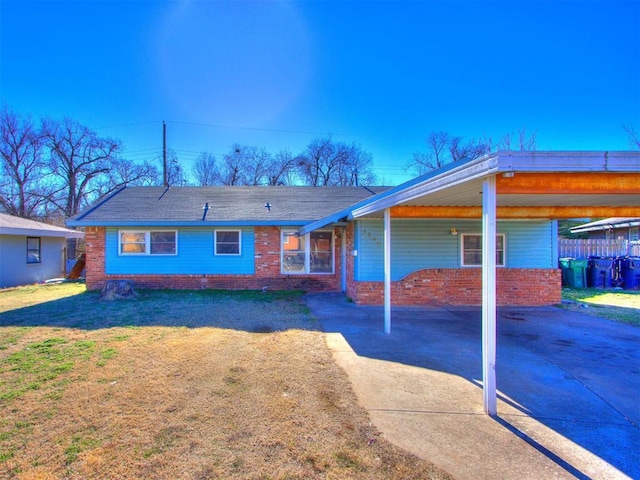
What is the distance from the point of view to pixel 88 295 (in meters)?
10.9

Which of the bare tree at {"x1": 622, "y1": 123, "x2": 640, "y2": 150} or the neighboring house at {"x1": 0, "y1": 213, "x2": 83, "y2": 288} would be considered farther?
the bare tree at {"x1": 622, "y1": 123, "x2": 640, "y2": 150}

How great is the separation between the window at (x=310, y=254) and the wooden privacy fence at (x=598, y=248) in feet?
35.6

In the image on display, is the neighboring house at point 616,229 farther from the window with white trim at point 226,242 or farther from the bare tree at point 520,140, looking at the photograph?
the window with white trim at point 226,242

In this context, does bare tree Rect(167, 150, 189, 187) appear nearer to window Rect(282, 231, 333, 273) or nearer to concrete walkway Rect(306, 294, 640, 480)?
window Rect(282, 231, 333, 273)

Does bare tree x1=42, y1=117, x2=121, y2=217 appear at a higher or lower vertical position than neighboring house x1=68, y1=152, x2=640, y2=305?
higher

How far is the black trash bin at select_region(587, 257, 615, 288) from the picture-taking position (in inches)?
514

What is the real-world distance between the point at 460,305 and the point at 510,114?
17113 millimetres

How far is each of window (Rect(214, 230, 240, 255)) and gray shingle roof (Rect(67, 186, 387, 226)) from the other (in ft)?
1.91

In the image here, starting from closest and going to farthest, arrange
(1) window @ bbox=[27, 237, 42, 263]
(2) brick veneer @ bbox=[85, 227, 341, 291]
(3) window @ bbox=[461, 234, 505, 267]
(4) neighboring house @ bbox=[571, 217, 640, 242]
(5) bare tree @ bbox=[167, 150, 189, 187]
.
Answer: (3) window @ bbox=[461, 234, 505, 267], (2) brick veneer @ bbox=[85, 227, 341, 291], (1) window @ bbox=[27, 237, 42, 263], (4) neighboring house @ bbox=[571, 217, 640, 242], (5) bare tree @ bbox=[167, 150, 189, 187]

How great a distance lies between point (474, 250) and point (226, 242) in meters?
7.95

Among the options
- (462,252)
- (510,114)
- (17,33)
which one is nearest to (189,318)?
(462,252)

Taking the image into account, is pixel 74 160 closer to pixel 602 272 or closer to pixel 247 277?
pixel 247 277

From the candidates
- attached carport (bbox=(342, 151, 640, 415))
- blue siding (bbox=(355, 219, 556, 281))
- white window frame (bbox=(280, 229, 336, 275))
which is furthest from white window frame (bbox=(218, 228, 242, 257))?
attached carport (bbox=(342, 151, 640, 415))

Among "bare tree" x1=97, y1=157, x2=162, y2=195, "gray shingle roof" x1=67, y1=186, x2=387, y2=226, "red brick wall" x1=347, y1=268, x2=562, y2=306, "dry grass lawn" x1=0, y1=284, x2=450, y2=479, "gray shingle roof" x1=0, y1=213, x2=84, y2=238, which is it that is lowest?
"dry grass lawn" x1=0, y1=284, x2=450, y2=479
